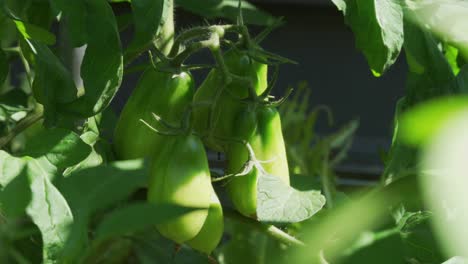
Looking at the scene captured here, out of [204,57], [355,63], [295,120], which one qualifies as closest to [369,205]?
[295,120]

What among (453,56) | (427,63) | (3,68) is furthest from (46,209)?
(453,56)

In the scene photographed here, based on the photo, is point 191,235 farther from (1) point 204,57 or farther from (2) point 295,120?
(1) point 204,57

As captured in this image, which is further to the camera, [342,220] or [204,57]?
[204,57]

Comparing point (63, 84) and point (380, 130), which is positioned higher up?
point (63, 84)

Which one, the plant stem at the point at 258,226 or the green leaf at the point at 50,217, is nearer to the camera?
the green leaf at the point at 50,217

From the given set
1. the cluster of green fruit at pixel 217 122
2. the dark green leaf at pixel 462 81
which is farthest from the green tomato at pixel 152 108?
the dark green leaf at pixel 462 81

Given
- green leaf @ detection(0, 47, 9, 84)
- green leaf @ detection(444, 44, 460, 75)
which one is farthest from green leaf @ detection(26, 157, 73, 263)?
green leaf @ detection(444, 44, 460, 75)

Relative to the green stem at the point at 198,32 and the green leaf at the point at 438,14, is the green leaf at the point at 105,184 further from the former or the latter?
the green leaf at the point at 438,14
